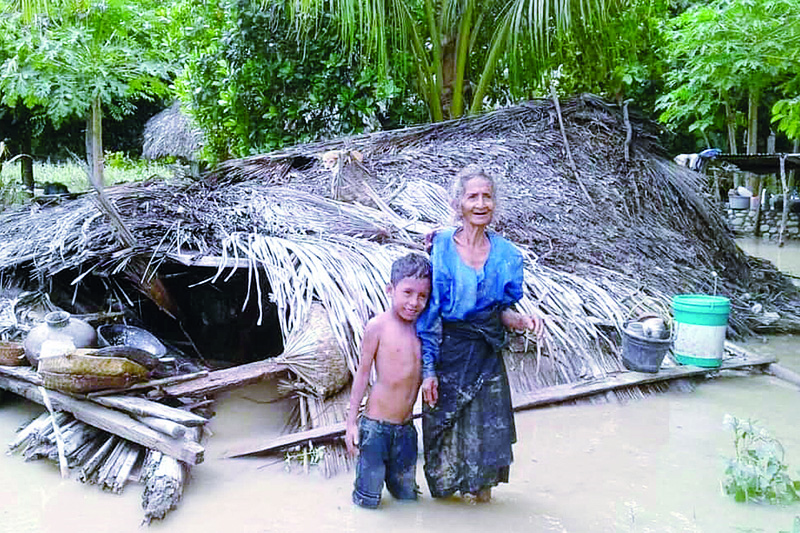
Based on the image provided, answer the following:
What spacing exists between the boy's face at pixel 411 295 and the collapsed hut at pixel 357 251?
3.76 ft

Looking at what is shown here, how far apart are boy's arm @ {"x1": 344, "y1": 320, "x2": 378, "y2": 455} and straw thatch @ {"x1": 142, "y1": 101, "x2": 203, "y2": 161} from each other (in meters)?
14.0

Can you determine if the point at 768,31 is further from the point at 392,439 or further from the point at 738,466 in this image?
the point at 392,439

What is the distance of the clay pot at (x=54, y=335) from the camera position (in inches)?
166

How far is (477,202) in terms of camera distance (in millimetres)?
2914

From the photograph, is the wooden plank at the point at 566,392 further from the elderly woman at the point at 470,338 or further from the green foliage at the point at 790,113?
the green foliage at the point at 790,113

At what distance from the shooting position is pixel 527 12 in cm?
762

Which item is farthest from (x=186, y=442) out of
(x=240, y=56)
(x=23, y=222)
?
(x=240, y=56)

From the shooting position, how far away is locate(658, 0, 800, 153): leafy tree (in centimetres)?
773

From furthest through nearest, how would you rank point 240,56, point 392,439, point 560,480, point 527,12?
point 240,56 → point 527,12 → point 560,480 → point 392,439

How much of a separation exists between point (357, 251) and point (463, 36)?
14.1 ft

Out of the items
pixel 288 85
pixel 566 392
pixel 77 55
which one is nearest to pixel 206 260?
pixel 566 392

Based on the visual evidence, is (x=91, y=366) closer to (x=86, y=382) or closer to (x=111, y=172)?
(x=86, y=382)

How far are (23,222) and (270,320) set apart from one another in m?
2.22

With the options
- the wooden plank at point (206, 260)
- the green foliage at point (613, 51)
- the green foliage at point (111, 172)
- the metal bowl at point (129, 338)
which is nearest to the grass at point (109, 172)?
the green foliage at point (111, 172)
